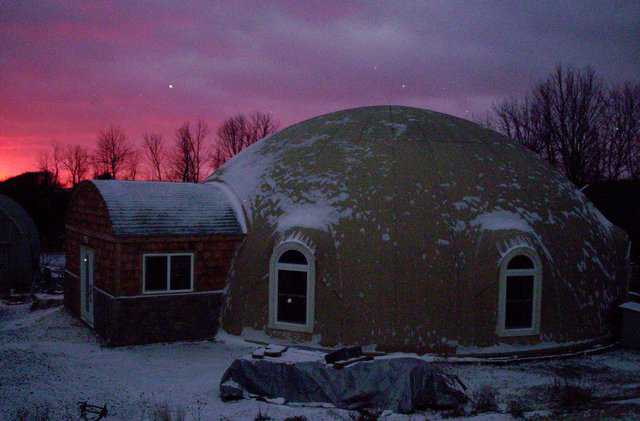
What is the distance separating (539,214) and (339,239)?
17.4 ft

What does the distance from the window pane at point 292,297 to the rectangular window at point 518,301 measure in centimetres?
488

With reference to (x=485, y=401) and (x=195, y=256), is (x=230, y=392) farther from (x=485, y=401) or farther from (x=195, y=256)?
(x=195, y=256)

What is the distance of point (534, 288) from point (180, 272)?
8.76 metres

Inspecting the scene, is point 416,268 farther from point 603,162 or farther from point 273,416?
point 603,162

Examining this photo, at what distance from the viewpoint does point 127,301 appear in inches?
530

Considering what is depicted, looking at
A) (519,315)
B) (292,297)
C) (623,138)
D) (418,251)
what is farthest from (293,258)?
(623,138)

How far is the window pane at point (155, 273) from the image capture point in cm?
1372

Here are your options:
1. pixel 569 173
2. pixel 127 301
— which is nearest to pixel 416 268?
pixel 127 301

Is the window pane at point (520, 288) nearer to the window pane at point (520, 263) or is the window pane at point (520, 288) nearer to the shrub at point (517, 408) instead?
the window pane at point (520, 263)

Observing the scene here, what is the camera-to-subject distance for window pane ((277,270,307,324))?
13.3 metres

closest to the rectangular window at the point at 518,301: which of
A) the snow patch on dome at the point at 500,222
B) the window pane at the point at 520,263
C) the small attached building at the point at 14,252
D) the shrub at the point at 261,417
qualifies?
the window pane at the point at 520,263

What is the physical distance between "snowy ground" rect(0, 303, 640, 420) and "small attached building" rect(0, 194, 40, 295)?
1040 centimetres

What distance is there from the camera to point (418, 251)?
42.9 ft

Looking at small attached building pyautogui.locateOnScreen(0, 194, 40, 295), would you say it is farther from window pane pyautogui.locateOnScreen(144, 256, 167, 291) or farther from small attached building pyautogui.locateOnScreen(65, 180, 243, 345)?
window pane pyautogui.locateOnScreen(144, 256, 167, 291)
